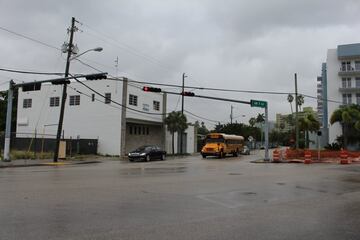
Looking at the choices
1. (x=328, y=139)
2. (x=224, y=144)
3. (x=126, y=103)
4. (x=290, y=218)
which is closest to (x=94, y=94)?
(x=126, y=103)

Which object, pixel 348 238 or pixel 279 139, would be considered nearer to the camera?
pixel 348 238

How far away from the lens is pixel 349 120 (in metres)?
52.8

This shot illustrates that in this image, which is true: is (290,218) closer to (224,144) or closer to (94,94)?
(224,144)

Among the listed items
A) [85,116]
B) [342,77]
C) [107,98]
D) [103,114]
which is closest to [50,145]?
[85,116]

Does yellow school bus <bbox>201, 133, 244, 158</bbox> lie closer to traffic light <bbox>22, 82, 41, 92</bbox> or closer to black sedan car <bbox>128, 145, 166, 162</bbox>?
black sedan car <bbox>128, 145, 166, 162</bbox>

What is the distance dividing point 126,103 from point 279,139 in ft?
387

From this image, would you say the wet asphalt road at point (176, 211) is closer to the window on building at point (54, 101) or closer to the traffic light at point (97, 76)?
the traffic light at point (97, 76)

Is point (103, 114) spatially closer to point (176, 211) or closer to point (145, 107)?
point (145, 107)

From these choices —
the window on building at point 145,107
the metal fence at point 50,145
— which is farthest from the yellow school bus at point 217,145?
the metal fence at point 50,145

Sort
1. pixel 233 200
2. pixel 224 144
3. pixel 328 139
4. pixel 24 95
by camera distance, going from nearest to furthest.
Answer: pixel 233 200 < pixel 224 144 < pixel 24 95 < pixel 328 139

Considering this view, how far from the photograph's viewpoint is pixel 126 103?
51344 millimetres

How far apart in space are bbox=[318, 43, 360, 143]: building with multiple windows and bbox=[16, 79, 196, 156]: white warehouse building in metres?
27.0

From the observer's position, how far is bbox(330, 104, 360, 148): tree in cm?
5254

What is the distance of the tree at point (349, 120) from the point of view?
172ft
